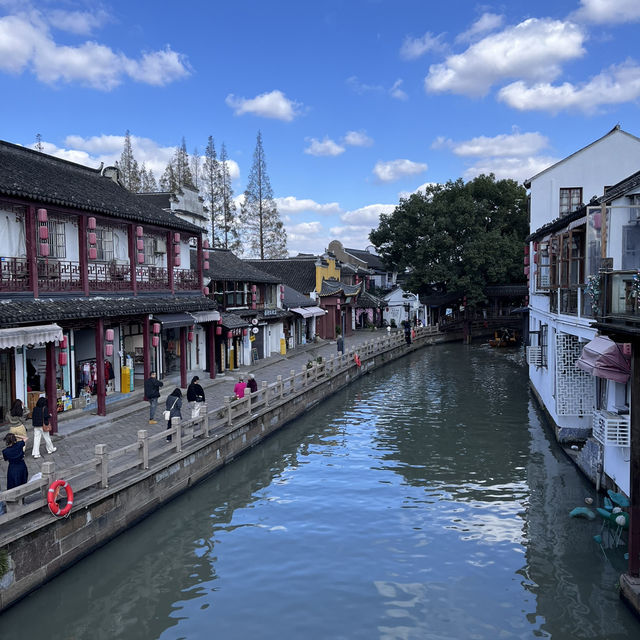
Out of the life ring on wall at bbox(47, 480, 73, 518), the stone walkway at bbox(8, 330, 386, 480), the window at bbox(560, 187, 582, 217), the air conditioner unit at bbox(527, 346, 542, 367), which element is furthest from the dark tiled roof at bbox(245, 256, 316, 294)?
the life ring on wall at bbox(47, 480, 73, 518)

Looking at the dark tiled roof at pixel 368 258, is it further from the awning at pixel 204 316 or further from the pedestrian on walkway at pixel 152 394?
the pedestrian on walkway at pixel 152 394

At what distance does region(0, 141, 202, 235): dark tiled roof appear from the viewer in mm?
15609

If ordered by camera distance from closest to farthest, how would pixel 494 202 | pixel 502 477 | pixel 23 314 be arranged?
pixel 23 314
pixel 502 477
pixel 494 202

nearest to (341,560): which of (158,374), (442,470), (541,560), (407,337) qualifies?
(541,560)

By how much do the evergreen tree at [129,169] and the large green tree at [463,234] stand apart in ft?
84.6

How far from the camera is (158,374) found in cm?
2422

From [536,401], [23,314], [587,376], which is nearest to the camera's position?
[23,314]

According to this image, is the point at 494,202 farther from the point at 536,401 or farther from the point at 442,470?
the point at 442,470

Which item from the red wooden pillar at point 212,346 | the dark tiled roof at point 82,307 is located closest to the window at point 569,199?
the red wooden pillar at point 212,346

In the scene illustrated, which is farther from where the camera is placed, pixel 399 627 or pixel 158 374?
pixel 158 374

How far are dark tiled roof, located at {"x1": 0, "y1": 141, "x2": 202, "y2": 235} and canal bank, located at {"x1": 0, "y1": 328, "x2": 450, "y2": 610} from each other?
22.1ft

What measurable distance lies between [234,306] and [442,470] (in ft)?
55.8

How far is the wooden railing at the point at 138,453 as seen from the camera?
33.1ft

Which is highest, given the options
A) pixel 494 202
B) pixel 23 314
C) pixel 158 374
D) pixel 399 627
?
pixel 494 202
